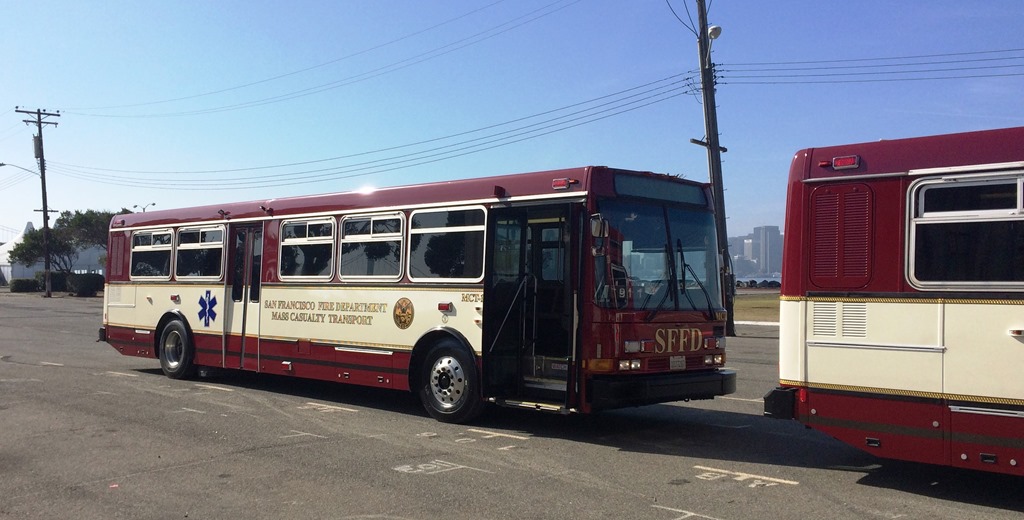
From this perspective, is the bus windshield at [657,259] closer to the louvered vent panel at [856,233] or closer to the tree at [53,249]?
the louvered vent panel at [856,233]

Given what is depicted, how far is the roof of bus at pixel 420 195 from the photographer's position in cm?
951

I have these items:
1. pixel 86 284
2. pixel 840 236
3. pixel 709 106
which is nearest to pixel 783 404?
pixel 840 236

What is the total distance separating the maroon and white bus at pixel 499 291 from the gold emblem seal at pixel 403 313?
0.02 m

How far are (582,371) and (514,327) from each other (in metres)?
1.25

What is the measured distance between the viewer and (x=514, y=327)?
32.6 feet

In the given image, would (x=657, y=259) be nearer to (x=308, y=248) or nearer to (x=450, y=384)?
(x=450, y=384)

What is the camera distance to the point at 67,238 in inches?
2908

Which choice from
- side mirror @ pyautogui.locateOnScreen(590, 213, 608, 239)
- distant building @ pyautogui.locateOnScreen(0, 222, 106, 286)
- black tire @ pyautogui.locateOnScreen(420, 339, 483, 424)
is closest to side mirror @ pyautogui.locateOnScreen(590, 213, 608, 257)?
side mirror @ pyautogui.locateOnScreen(590, 213, 608, 239)

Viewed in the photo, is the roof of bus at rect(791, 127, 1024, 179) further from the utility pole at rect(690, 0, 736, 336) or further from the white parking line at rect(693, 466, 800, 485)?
the utility pole at rect(690, 0, 736, 336)

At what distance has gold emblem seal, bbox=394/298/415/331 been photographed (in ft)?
35.8

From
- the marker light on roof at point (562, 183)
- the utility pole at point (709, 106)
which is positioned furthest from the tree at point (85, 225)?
the marker light on roof at point (562, 183)

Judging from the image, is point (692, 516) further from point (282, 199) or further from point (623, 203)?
point (282, 199)

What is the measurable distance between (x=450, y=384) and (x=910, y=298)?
536cm

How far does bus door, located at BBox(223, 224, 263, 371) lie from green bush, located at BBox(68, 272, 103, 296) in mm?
51928
